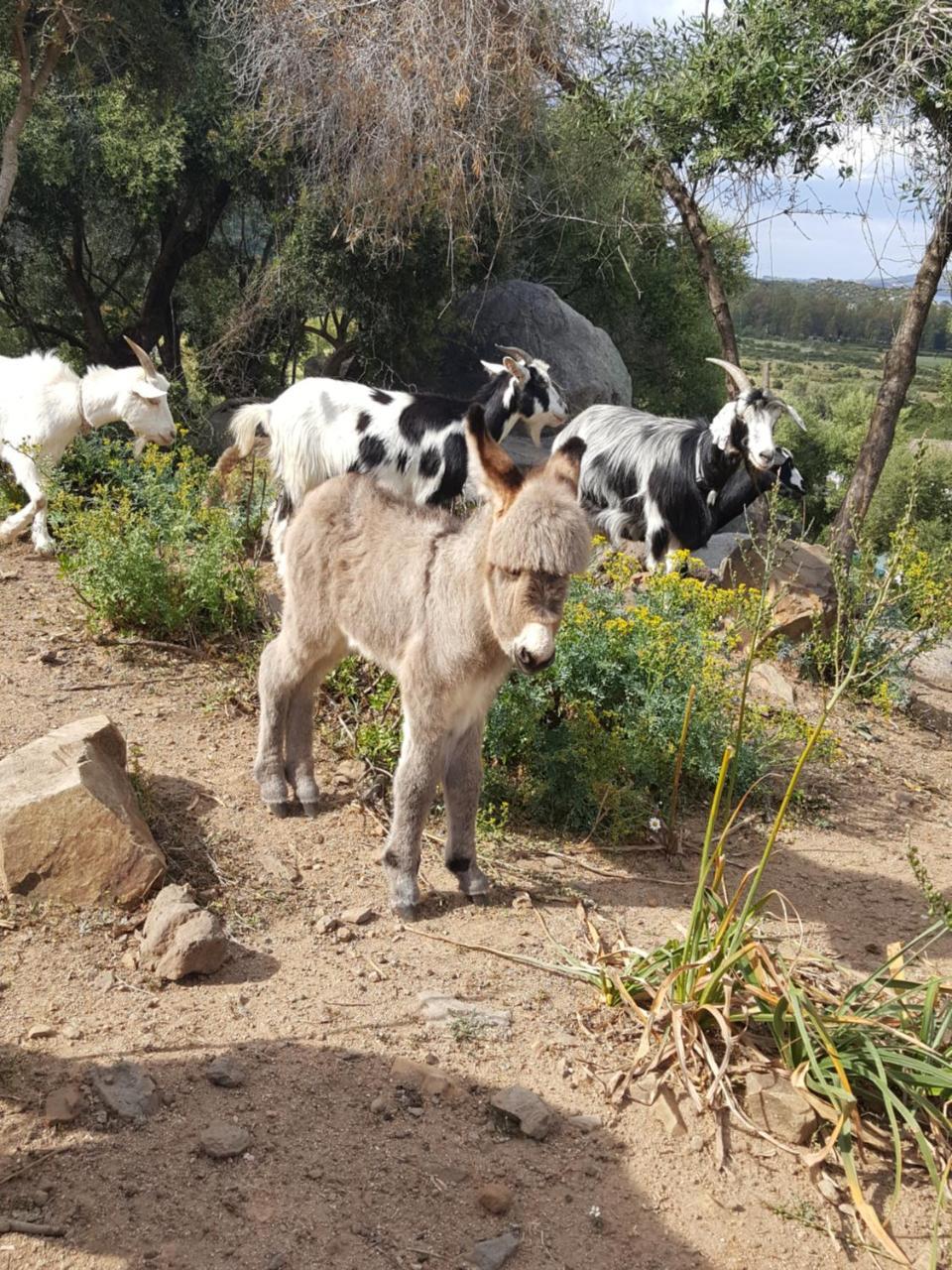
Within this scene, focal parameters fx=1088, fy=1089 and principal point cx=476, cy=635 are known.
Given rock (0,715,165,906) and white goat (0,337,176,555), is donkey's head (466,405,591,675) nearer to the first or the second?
rock (0,715,165,906)

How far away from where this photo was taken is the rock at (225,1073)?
3.20 metres

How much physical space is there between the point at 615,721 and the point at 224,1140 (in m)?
3.15

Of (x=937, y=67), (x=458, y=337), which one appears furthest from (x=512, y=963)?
(x=458, y=337)

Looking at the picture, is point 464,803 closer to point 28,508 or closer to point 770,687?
point 770,687

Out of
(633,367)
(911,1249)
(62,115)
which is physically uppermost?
(62,115)

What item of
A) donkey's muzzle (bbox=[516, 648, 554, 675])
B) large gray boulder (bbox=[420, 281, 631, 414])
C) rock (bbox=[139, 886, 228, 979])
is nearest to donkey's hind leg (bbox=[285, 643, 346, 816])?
rock (bbox=[139, 886, 228, 979])

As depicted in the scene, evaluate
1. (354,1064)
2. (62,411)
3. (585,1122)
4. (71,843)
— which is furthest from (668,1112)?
(62,411)

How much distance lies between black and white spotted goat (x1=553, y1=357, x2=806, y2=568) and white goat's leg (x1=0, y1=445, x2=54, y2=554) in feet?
13.4

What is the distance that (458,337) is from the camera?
560 inches

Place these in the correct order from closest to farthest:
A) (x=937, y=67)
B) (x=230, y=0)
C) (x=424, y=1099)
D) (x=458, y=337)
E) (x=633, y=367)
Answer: (x=424, y=1099), (x=937, y=67), (x=230, y=0), (x=458, y=337), (x=633, y=367)

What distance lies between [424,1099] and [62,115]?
12724mm

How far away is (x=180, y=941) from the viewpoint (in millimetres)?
3680

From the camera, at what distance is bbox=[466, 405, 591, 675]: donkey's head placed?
358cm

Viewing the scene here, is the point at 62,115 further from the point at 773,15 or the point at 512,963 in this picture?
the point at 512,963
